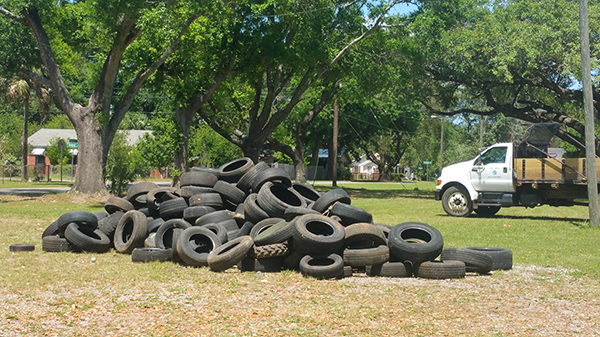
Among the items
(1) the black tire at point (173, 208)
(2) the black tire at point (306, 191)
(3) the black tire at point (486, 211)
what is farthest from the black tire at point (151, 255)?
(3) the black tire at point (486, 211)

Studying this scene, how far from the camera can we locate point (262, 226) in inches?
403

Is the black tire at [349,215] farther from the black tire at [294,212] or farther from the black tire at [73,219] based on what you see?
the black tire at [73,219]

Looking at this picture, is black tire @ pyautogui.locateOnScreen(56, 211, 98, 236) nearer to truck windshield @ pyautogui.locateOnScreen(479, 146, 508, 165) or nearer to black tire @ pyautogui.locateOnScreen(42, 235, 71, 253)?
black tire @ pyautogui.locateOnScreen(42, 235, 71, 253)

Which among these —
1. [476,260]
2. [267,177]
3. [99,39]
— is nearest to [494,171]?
[267,177]

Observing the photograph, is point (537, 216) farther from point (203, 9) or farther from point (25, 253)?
point (25, 253)

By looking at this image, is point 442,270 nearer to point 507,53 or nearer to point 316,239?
point 316,239


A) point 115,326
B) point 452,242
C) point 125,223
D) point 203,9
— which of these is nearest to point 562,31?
point 203,9

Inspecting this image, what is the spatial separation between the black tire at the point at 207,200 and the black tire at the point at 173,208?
17 cm

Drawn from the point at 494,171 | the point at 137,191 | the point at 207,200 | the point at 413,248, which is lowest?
the point at 413,248

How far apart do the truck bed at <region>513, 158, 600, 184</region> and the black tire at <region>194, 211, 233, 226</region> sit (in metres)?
11.2

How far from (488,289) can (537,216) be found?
543 inches

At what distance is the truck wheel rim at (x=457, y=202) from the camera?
20.0 metres

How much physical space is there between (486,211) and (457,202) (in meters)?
1.38

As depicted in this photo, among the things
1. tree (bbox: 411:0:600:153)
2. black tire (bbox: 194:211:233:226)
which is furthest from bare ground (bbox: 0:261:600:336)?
tree (bbox: 411:0:600:153)
